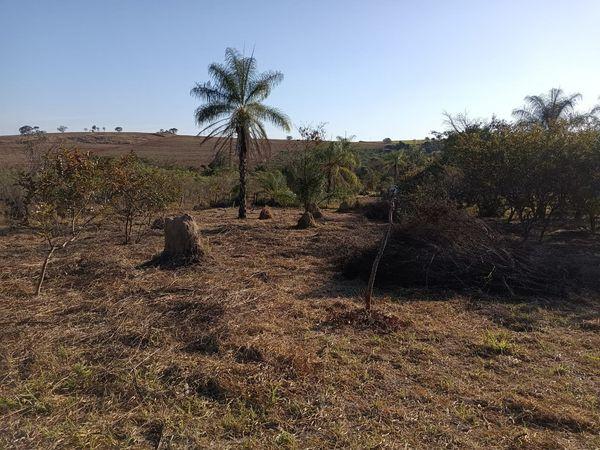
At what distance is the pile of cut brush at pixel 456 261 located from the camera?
8.25 m

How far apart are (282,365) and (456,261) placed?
4.89 m

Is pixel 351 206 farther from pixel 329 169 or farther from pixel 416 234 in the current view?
pixel 416 234

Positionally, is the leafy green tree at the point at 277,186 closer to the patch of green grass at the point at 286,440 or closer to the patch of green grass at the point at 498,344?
the patch of green grass at the point at 498,344

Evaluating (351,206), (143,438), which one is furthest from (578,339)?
(351,206)

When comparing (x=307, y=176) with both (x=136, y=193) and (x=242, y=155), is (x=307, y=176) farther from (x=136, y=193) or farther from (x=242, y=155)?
(x=136, y=193)

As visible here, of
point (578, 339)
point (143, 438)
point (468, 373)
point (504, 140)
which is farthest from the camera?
point (504, 140)

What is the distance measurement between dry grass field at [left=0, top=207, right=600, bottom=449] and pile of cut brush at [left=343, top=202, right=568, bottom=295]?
45 centimetres

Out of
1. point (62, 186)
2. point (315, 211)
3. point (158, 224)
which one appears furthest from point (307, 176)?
point (62, 186)

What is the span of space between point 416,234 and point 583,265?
3597 millimetres

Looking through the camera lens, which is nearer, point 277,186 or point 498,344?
point 498,344

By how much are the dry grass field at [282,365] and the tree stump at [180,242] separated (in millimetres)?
855

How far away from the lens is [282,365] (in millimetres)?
4805

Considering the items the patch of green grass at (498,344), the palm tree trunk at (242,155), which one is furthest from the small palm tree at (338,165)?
the patch of green grass at (498,344)

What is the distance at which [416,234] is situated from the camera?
9367mm
